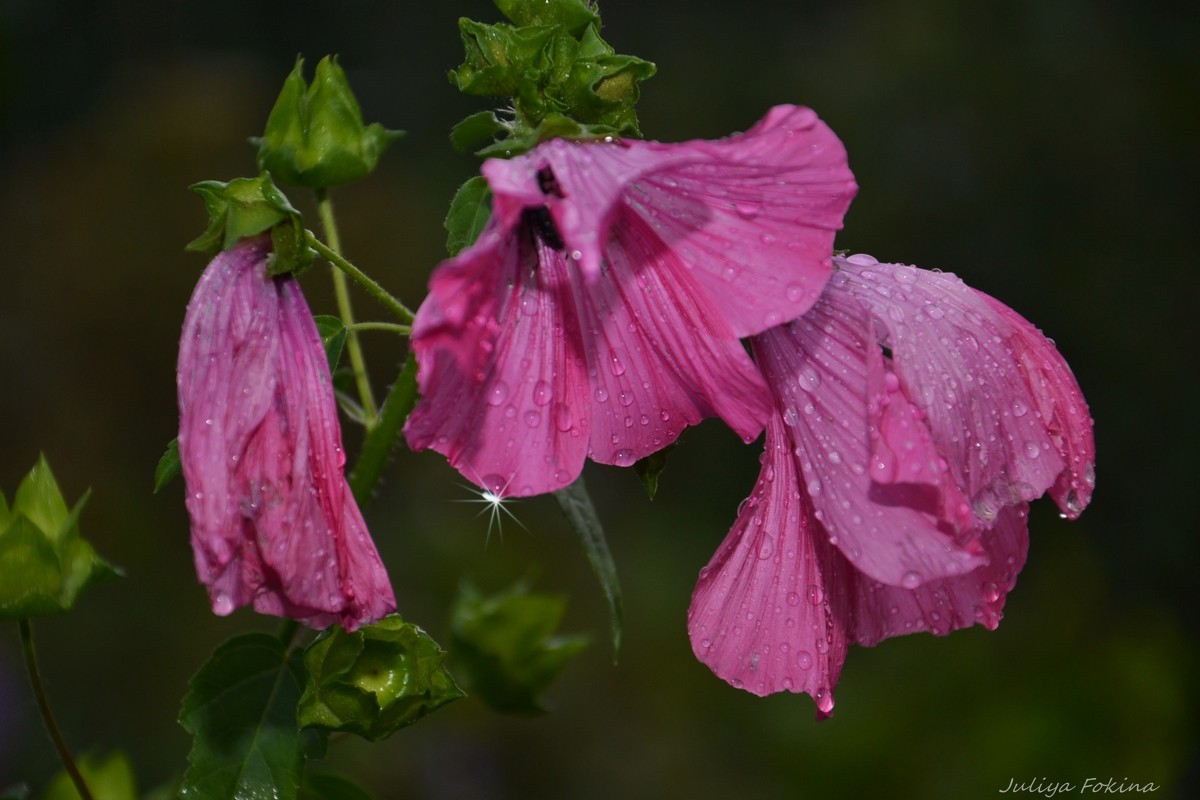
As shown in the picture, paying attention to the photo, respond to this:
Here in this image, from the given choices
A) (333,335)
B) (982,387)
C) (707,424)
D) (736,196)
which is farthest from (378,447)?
(707,424)

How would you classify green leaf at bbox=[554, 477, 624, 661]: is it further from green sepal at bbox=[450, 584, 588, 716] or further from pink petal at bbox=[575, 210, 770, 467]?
→ green sepal at bbox=[450, 584, 588, 716]

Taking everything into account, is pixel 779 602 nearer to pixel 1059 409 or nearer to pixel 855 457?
pixel 855 457

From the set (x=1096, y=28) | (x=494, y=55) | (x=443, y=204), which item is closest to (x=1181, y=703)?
(x=1096, y=28)

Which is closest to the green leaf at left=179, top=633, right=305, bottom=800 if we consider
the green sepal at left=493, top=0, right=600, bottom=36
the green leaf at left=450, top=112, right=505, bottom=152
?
the green leaf at left=450, top=112, right=505, bottom=152

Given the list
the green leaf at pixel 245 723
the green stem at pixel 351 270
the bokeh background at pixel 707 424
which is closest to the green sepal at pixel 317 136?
the green stem at pixel 351 270

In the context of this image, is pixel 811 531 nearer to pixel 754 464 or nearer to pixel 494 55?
pixel 494 55

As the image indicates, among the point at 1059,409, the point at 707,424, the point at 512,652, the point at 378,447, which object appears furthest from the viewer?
the point at 707,424
